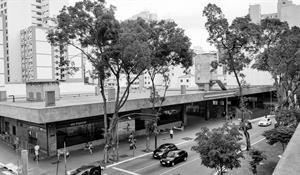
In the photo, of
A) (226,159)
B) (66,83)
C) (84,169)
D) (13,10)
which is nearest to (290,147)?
(226,159)

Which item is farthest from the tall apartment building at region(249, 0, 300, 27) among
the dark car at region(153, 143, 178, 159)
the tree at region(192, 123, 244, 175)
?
the tree at region(192, 123, 244, 175)

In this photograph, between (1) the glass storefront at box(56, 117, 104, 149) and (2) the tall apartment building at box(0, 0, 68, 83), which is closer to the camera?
(1) the glass storefront at box(56, 117, 104, 149)

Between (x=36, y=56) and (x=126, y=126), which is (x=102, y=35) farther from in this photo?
(x=36, y=56)

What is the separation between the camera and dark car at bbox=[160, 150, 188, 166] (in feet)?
80.7

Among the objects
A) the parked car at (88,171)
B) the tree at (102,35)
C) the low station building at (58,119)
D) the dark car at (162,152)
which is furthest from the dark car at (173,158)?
the low station building at (58,119)

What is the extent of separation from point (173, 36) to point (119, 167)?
16.0 m

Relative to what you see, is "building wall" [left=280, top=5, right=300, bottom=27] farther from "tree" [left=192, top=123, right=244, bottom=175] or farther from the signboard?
"tree" [left=192, top=123, right=244, bottom=175]

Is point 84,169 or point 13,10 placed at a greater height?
point 13,10

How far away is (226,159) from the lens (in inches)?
663

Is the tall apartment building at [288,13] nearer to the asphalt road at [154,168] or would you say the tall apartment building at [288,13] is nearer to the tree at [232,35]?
the tree at [232,35]

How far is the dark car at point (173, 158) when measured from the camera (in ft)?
80.7

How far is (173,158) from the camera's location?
2486cm

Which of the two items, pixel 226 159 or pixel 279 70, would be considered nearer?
pixel 226 159

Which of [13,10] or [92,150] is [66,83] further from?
[13,10]
